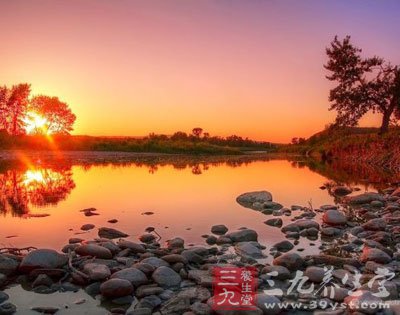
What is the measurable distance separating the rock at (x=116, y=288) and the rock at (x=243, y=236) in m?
3.03

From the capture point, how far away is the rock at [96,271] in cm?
557

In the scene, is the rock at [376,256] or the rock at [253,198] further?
the rock at [253,198]

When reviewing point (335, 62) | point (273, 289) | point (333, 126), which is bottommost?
point (273, 289)

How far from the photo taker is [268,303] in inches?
186

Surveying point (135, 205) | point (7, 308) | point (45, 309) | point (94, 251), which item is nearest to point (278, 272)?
point (94, 251)

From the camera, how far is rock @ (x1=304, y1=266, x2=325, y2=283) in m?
5.54

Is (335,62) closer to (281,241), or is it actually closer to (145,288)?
(281,241)

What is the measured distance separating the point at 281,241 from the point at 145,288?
323 centimetres

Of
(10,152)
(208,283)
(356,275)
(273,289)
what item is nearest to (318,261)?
(356,275)

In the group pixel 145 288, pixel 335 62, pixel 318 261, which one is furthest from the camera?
pixel 335 62

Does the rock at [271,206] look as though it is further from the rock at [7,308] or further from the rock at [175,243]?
the rock at [7,308]

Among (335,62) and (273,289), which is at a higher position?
(335,62)

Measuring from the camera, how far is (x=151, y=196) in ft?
46.6

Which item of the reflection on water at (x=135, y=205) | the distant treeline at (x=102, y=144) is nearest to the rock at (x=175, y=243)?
the reflection on water at (x=135, y=205)
